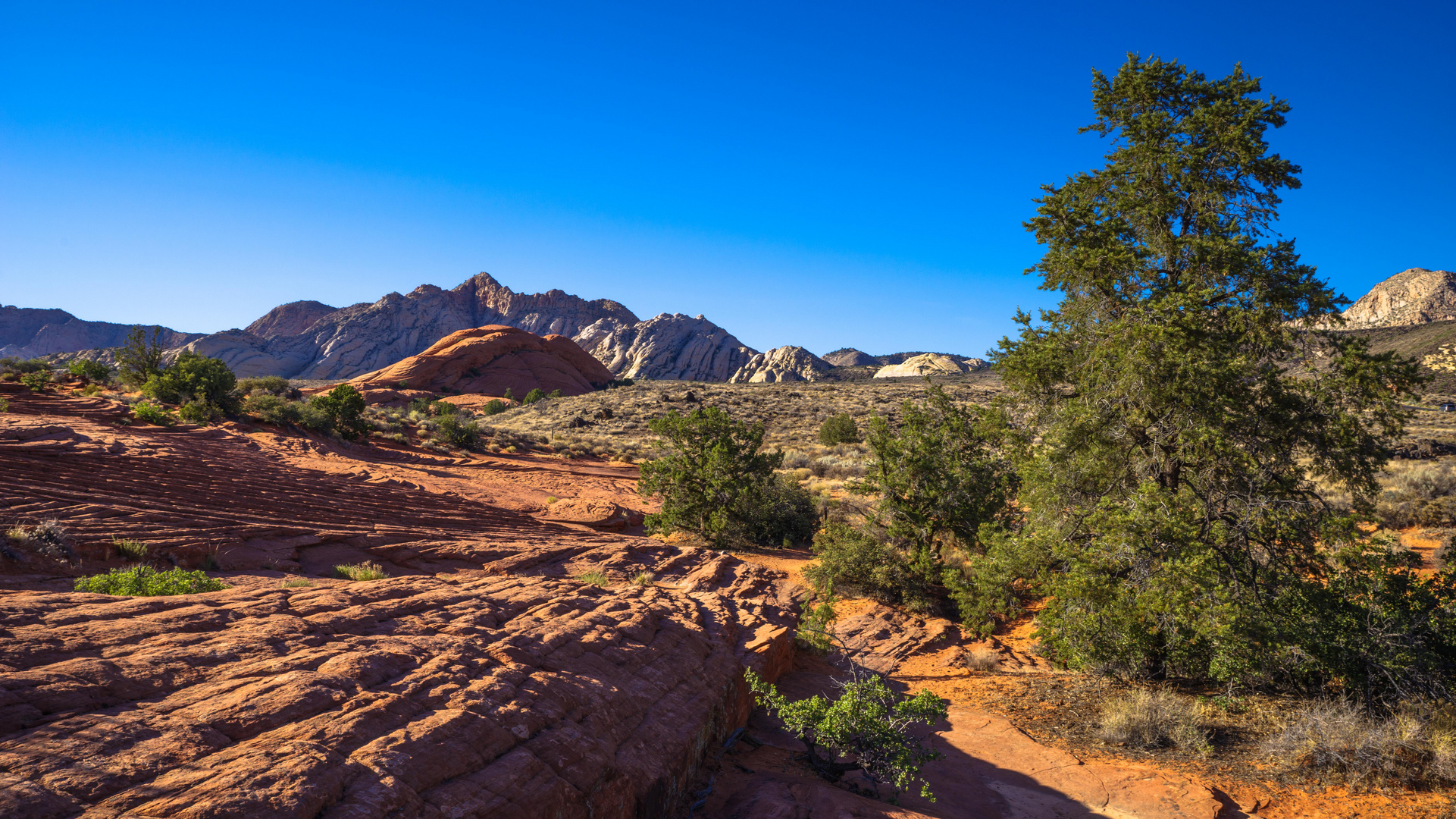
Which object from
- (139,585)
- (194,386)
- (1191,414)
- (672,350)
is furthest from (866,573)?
(672,350)

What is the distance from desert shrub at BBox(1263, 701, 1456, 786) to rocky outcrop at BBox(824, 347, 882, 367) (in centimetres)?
10695

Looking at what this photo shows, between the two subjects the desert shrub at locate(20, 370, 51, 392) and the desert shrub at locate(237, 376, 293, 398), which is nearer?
the desert shrub at locate(20, 370, 51, 392)

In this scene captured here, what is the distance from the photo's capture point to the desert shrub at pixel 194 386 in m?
20.8

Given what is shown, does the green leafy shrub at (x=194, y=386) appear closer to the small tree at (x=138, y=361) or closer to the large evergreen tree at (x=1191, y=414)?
the small tree at (x=138, y=361)

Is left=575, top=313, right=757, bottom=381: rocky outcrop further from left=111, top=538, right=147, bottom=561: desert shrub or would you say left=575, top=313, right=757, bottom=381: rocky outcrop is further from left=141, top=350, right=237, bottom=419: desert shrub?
left=111, top=538, right=147, bottom=561: desert shrub

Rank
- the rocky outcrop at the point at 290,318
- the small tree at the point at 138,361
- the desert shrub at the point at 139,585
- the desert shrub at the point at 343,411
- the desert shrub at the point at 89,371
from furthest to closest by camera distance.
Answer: the rocky outcrop at the point at 290,318 → the desert shrub at the point at 343,411 → the desert shrub at the point at 89,371 → the small tree at the point at 138,361 → the desert shrub at the point at 139,585

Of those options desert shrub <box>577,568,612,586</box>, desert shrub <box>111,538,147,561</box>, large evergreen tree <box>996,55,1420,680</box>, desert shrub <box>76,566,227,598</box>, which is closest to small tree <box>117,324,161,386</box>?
desert shrub <box>111,538,147,561</box>

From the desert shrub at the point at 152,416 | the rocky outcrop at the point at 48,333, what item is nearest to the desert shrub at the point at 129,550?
the desert shrub at the point at 152,416

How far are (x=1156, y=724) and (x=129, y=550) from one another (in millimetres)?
11959

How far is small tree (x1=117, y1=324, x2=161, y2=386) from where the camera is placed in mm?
23891

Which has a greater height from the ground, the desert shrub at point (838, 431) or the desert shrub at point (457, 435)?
the desert shrub at point (838, 431)

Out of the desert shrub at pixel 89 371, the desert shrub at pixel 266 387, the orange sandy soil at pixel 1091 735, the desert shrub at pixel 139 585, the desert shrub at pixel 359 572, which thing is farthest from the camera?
the desert shrub at pixel 266 387

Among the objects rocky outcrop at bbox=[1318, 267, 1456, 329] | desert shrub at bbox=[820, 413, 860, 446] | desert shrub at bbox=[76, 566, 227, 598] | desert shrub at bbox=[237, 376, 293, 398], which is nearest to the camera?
desert shrub at bbox=[76, 566, 227, 598]

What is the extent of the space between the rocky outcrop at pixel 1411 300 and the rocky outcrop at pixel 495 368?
72682 mm
